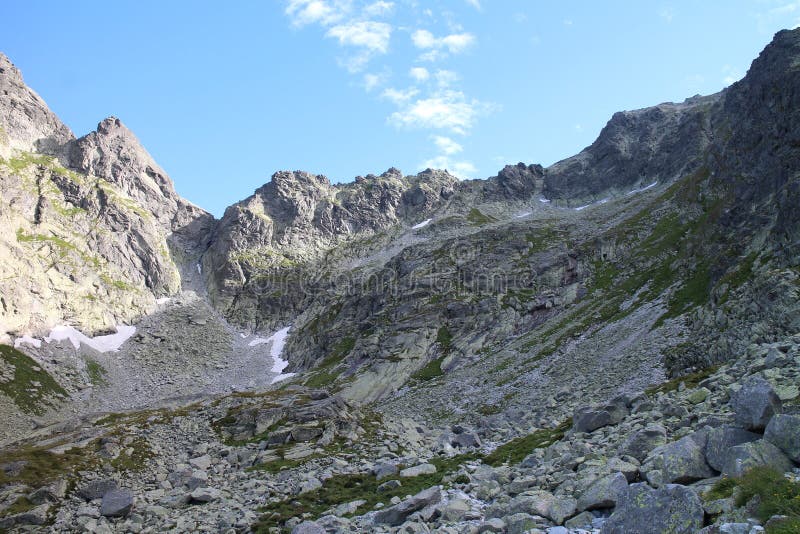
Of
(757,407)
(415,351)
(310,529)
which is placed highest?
(757,407)

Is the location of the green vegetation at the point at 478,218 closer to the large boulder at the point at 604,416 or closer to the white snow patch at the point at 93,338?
the white snow patch at the point at 93,338

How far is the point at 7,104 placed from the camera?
541ft

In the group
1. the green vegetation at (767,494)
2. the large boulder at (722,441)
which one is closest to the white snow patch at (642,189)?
the large boulder at (722,441)

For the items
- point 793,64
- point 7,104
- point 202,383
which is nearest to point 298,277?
point 202,383

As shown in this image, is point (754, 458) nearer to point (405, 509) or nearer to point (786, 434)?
point (786, 434)

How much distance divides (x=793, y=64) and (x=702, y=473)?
294ft

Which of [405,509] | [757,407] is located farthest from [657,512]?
[405,509]

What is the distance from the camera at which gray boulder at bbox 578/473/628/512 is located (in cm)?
1349

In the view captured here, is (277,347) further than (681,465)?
Yes

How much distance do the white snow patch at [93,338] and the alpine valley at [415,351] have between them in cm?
92

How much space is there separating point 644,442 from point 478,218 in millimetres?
173013

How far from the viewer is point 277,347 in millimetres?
139500

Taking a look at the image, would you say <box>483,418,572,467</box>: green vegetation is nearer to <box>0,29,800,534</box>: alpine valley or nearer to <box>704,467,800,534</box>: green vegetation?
<box>0,29,800,534</box>: alpine valley

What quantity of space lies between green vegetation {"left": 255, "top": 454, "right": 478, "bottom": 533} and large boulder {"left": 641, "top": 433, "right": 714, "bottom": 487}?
38.3 ft
